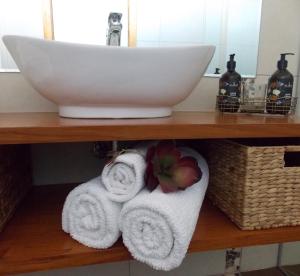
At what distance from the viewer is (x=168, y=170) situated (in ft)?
2.13

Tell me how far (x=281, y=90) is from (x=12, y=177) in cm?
85

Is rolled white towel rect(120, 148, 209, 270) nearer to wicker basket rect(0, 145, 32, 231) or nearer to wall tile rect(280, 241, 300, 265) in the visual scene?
wicker basket rect(0, 145, 32, 231)

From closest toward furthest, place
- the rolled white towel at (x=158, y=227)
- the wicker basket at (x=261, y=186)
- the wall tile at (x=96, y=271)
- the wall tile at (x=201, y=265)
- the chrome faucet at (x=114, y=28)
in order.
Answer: the rolled white towel at (x=158, y=227) < the wicker basket at (x=261, y=186) < the chrome faucet at (x=114, y=28) < the wall tile at (x=96, y=271) < the wall tile at (x=201, y=265)

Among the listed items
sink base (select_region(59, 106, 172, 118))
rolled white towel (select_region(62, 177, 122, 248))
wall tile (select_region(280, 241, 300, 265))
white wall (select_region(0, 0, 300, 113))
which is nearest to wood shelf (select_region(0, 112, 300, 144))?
sink base (select_region(59, 106, 172, 118))

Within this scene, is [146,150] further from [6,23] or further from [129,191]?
[6,23]

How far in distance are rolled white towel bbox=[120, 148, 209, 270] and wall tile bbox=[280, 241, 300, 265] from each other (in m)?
0.89

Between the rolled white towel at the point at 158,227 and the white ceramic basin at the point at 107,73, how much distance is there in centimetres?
23

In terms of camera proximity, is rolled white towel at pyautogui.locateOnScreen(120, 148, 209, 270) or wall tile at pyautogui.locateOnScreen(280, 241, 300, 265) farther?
wall tile at pyautogui.locateOnScreen(280, 241, 300, 265)

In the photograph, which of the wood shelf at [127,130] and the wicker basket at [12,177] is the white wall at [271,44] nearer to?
the wood shelf at [127,130]

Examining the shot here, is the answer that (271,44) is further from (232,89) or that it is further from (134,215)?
(134,215)

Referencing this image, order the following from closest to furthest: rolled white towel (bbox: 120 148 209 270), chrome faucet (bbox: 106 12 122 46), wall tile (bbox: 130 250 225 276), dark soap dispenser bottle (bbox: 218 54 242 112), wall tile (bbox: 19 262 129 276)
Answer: rolled white towel (bbox: 120 148 209 270) < chrome faucet (bbox: 106 12 122 46) < dark soap dispenser bottle (bbox: 218 54 242 112) < wall tile (bbox: 19 262 129 276) < wall tile (bbox: 130 250 225 276)

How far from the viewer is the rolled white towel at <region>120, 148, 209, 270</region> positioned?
0.55 m

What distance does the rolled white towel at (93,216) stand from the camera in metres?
0.60

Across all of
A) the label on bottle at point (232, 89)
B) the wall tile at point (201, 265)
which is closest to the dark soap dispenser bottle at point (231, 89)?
the label on bottle at point (232, 89)
